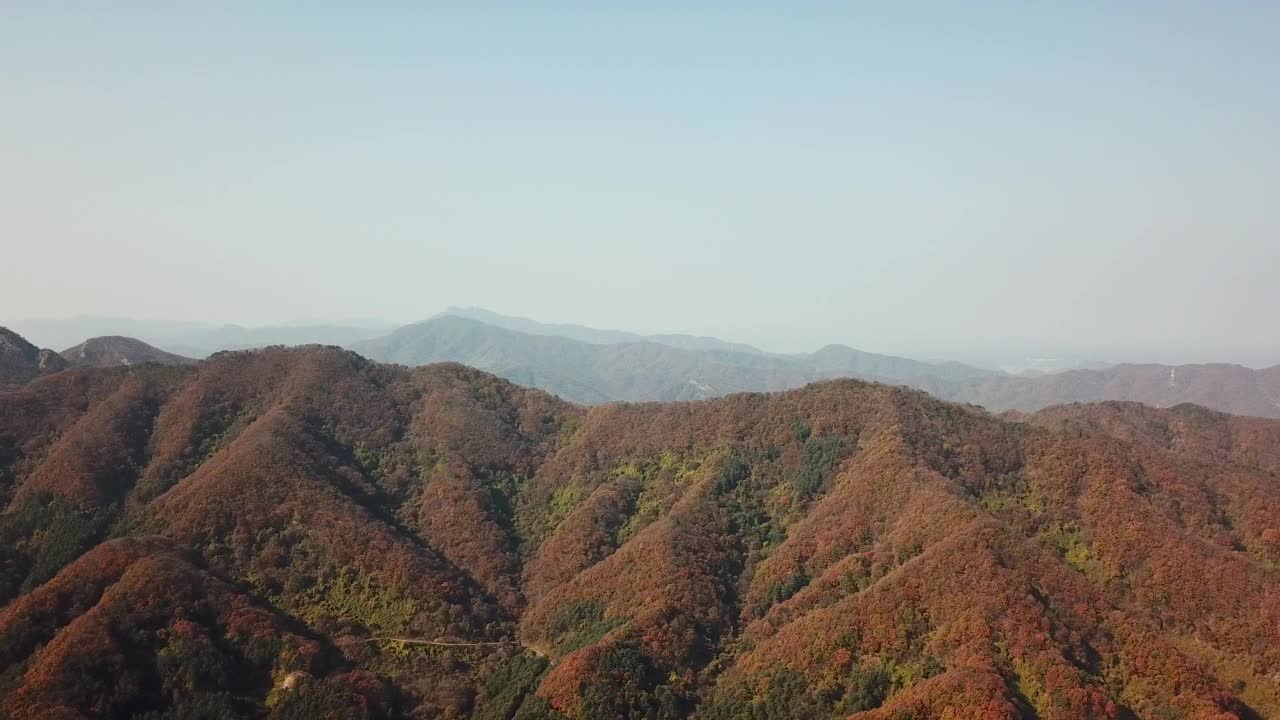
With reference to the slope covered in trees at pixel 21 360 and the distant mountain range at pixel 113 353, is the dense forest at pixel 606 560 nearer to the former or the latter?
the slope covered in trees at pixel 21 360

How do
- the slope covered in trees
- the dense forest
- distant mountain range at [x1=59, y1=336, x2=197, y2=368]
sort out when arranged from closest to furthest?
the dense forest < the slope covered in trees < distant mountain range at [x1=59, y1=336, x2=197, y2=368]

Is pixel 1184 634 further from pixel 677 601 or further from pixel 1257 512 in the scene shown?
pixel 677 601

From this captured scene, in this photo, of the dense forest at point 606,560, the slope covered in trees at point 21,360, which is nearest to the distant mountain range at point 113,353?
the slope covered in trees at point 21,360

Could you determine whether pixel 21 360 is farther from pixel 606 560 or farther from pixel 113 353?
pixel 606 560

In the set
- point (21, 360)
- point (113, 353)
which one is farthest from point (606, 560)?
point (113, 353)

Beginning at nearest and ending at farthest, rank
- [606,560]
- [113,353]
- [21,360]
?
1. [606,560]
2. [21,360]
3. [113,353]

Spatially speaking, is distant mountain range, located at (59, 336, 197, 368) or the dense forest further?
distant mountain range, located at (59, 336, 197, 368)

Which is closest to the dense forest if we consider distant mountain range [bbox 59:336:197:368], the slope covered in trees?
the slope covered in trees

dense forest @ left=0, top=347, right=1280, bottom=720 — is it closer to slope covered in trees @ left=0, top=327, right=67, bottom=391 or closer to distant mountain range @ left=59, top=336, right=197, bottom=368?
slope covered in trees @ left=0, top=327, right=67, bottom=391

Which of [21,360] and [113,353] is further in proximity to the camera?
[113,353]
